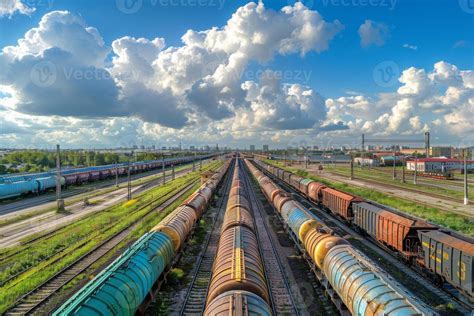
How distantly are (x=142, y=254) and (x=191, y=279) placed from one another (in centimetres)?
633

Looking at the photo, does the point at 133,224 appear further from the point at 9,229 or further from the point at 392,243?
the point at 392,243

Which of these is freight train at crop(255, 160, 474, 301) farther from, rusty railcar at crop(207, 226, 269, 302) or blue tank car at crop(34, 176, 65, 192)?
blue tank car at crop(34, 176, 65, 192)

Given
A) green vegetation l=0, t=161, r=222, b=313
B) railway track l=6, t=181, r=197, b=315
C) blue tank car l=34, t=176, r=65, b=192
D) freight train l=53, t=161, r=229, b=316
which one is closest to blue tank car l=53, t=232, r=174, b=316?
freight train l=53, t=161, r=229, b=316

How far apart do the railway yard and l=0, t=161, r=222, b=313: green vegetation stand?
0.12 m

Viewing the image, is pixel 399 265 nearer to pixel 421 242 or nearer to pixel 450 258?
pixel 421 242

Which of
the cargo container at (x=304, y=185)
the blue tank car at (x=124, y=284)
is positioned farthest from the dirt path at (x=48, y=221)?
the cargo container at (x=304, y=185)

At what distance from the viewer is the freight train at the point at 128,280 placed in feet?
34.5

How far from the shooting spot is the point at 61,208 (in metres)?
44.5

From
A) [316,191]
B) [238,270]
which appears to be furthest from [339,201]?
[238,270]

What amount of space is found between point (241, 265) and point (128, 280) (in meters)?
4.83

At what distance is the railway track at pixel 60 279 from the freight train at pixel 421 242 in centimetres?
2263

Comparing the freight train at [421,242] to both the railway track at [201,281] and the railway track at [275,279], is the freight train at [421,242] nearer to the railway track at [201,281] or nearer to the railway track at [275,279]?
the railway track at [275,279]

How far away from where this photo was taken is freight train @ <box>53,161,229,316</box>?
10.5 meters

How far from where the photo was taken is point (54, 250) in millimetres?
26922
